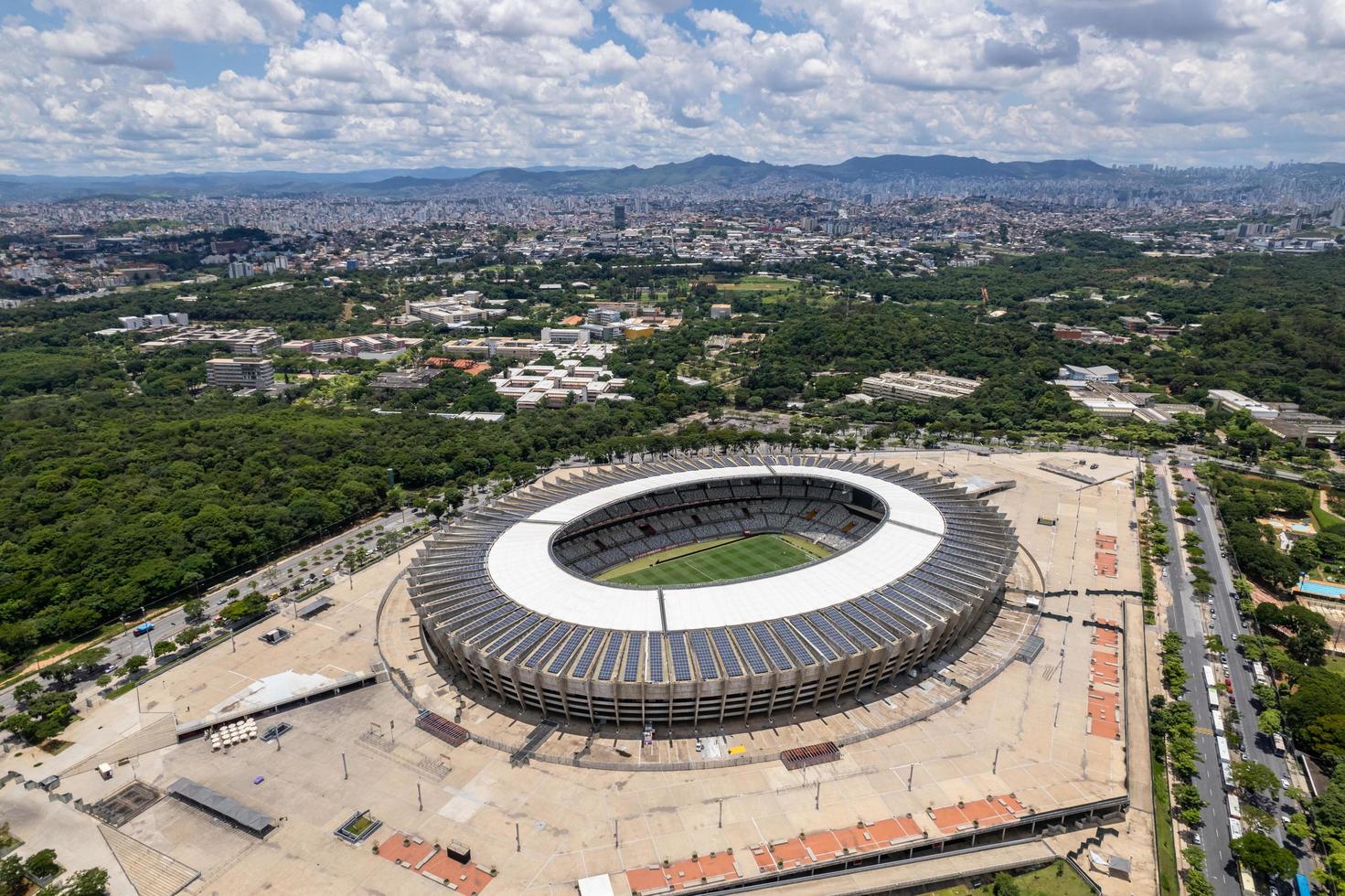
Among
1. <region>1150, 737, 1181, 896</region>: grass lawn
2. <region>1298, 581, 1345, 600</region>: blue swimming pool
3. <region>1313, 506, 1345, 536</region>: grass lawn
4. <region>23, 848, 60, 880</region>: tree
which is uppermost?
<region>23, 848, 60, 880</region>: tree

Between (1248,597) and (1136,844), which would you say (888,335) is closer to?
(1248,597)

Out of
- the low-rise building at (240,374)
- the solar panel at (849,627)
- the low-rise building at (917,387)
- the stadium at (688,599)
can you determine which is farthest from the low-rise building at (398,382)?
the solar panel at (849,627)

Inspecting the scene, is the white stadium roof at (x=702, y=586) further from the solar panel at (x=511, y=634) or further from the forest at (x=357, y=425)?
the forest at (x=357, y=425)

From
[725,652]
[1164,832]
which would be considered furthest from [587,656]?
→ [1164,832]

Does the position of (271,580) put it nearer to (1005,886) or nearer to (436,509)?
(436,509)

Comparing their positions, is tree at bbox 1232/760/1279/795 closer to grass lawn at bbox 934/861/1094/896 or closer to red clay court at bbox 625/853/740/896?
grass lawn at bbox 934/861/1094/896

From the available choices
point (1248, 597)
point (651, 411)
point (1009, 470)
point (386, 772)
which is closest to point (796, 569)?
point (386, 772)

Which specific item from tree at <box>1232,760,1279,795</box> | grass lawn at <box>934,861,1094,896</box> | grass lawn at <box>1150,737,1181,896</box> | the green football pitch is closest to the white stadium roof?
the green football pitch
